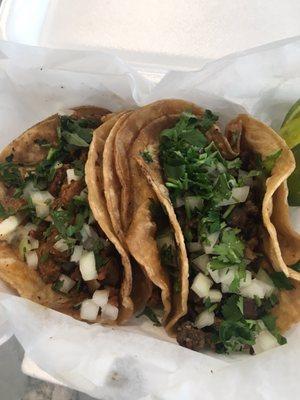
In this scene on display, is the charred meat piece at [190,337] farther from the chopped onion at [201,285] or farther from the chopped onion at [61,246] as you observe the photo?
the chopped onion at [61,246]

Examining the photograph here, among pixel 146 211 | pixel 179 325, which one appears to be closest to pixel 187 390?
pixel 179 325

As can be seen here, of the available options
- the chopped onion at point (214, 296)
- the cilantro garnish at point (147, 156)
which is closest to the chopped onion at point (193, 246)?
the chopped onion at point (214, 296)

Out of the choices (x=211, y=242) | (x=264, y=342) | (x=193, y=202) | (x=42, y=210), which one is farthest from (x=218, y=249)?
(x=42, y=210)

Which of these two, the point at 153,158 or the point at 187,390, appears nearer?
the point at 187,390

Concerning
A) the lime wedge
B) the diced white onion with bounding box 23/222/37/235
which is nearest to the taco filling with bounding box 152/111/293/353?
the lime wedge

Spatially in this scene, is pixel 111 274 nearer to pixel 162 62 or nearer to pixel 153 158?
pixel 153 158

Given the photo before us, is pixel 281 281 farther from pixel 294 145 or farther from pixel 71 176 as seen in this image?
pixel 71 176
